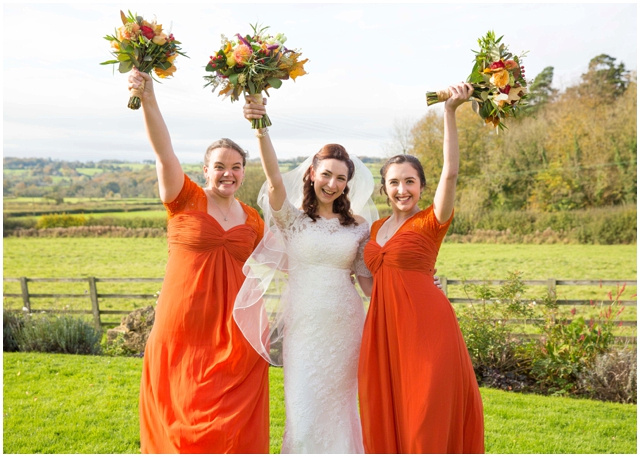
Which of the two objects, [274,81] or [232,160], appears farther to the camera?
[232,160]

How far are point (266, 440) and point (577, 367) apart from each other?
18.5 feet

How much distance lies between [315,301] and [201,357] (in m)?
0.87

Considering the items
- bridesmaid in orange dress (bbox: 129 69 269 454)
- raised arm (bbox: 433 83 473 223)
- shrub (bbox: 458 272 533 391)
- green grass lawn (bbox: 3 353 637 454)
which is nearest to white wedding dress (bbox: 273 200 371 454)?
bridesmaid in orange dress (bbox: 129 69 269 454)

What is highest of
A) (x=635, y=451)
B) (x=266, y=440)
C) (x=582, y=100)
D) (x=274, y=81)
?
(x=582, y=100)

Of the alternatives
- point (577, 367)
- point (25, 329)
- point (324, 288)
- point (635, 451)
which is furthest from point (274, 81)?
point (25, 329)

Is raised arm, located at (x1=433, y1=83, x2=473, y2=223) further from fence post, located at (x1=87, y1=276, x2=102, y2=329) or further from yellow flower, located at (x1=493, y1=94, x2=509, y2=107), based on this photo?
fence post, located at (x1=87, y1=276, x2=102, y2=329)

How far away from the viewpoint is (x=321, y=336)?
4086 mm

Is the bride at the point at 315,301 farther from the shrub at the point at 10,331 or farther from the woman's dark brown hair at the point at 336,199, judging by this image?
the shrub at the point at 10,331

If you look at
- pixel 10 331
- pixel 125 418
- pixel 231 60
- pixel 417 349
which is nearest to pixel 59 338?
pixel 10 331

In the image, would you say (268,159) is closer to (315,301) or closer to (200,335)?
(315,301)

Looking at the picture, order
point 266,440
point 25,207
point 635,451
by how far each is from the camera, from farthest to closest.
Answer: point 25,207 → point 635,451 → point 266,440

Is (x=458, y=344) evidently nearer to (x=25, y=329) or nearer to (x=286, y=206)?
(x=286, y=206)

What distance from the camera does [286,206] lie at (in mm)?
4207

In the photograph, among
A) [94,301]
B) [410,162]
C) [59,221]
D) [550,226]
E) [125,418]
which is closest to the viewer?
[410,162]
